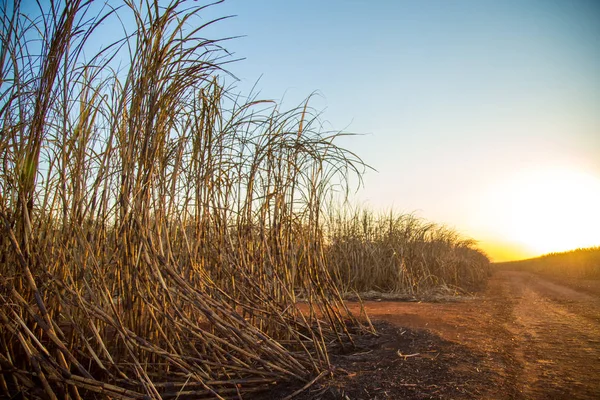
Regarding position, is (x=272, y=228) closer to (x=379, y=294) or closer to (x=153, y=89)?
(x=153, y=89)

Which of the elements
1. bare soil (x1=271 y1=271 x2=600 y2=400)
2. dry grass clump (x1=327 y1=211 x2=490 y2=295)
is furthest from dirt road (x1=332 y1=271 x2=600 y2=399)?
dry grass clump (x1=327 y1=211 x2=490 y2=295)

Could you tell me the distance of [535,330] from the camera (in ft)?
9.64

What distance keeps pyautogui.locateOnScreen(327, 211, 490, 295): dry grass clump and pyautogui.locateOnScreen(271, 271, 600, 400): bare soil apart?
2.97 metres

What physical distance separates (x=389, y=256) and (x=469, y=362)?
4804 millimetres

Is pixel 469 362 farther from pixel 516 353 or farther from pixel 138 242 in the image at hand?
pixel 138 242

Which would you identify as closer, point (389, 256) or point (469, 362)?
point (469, 362)

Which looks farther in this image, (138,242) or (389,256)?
(389,256)

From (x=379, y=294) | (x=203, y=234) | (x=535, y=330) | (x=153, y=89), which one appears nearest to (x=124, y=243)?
(x=203, y=234)

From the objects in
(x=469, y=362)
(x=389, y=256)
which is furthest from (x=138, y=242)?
(x=389, y=256)

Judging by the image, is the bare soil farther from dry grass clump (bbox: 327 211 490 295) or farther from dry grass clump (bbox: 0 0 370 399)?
dry grass clump (bbox: 327 211 490 295)

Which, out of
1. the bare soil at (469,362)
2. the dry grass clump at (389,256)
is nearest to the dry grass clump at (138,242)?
the bare soil at (469,362)

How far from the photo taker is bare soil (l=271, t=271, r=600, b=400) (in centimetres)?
158

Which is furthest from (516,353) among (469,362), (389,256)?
(389,256)

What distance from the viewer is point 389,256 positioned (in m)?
6.68
